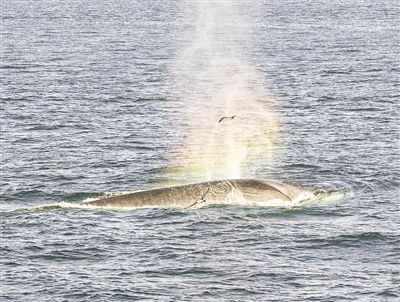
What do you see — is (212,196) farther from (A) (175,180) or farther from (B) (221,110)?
(B) (221,110)

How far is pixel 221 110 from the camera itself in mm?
96500

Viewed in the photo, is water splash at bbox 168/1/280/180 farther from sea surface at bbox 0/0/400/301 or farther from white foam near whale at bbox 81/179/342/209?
white foam near whale at bbox 81/179/342/209

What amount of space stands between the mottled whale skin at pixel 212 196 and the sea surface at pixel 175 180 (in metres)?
0.82

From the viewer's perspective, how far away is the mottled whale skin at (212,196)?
54875 millimetres

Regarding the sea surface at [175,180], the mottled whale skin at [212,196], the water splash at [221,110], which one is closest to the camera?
the sea surface at [175,180]

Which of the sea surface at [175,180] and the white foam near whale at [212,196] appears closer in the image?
the sea surface at [175,180]

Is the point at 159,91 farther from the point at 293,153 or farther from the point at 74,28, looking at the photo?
the point at 74,28

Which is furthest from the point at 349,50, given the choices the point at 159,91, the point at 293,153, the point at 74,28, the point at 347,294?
the point at 347,294

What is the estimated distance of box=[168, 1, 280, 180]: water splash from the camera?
71250 millimetres

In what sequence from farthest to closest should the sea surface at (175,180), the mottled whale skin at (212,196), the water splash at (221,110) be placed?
the water splash at (221,110) < the mottled whale skin at (212,196) < the sea surface at (175,180)

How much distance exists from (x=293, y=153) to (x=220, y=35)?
339 feet

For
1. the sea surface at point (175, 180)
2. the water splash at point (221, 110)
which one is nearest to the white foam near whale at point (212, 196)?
the sea surface at point (175, 180)

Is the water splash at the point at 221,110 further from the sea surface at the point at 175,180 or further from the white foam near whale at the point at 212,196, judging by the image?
the white foam near whale at the point at 212,196

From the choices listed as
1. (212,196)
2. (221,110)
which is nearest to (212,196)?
(212,196)
